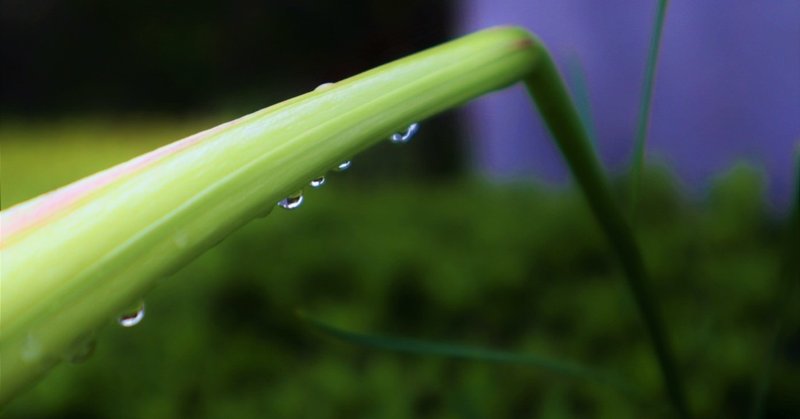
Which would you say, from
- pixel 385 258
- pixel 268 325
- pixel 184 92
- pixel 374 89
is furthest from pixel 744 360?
pixel 184 92

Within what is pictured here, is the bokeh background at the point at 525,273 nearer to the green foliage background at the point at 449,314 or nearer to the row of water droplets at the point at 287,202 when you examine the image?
the green foliage background at the point at 449,314

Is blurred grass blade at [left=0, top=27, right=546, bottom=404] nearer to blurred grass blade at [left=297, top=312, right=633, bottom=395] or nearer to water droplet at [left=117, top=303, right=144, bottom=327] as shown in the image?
water droplet at [left=117, top=303, right=144, bottom=327]

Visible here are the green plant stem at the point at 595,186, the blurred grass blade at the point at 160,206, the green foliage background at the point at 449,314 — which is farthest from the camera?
the green foliage background at the point at 449,314

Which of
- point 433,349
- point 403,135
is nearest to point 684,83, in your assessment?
point 433,349

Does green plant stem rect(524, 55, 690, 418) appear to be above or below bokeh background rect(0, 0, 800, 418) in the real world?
above

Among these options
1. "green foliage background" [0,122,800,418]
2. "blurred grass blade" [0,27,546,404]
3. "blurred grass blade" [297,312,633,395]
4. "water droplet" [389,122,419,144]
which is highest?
"blurred grass blade" [0,27,546,404]

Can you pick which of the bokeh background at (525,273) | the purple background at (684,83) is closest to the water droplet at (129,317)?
the bokeh background at (525,273)

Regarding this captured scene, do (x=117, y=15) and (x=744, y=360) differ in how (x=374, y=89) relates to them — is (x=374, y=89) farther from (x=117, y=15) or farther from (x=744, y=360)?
(x=117, y=15)

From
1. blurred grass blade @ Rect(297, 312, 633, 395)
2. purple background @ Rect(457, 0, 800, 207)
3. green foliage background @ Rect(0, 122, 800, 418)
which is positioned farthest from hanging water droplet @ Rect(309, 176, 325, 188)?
purple background @ Rect(457, 0, 800, 207)
